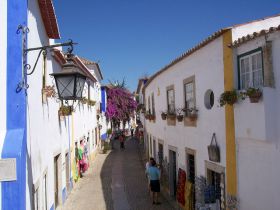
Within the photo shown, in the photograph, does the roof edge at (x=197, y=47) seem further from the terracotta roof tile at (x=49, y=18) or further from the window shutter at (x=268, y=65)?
the terracotta roof tile at (x=49, y=18)

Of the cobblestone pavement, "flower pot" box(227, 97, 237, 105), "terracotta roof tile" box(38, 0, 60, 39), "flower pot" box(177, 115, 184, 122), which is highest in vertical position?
"terracotta roof tile" box(38, 0, 60, 39)

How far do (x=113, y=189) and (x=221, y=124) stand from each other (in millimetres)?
8228

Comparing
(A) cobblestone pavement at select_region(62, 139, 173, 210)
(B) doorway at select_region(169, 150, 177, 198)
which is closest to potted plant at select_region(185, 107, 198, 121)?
(B) doorway at select_region(169, 150, 177, 198)

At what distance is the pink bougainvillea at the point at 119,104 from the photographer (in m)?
40.8

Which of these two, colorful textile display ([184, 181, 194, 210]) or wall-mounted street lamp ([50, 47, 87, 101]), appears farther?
colorful textile display ([184, 181, 194, 210])

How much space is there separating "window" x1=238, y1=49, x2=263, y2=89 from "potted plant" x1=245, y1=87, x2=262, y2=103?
1.50ft

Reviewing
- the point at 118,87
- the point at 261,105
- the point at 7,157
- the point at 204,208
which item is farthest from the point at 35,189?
the point at 118,87

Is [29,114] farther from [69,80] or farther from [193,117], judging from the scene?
[193,117]

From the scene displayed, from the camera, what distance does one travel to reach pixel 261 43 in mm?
7453

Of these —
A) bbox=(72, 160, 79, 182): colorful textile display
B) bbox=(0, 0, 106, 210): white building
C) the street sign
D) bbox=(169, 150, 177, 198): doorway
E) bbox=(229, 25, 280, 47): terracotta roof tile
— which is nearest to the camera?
the street sign

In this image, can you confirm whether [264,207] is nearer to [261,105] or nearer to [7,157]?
[261,105]

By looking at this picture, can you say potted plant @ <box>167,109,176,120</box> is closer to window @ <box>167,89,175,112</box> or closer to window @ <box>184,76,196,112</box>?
window @ <box>167,89,175,112</box>

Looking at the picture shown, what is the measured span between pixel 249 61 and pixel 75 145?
38.0ft

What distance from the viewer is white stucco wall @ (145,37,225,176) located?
9.38 metres
